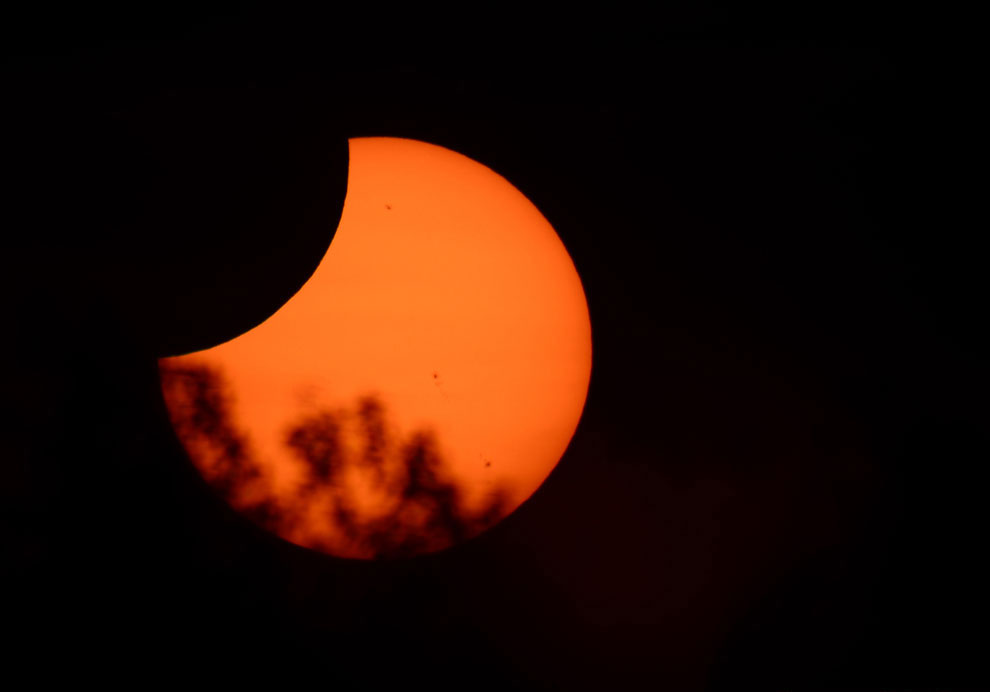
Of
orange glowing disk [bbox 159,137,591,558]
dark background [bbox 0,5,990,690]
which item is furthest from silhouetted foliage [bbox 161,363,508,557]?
dark background [bbox 0,5,990,690]

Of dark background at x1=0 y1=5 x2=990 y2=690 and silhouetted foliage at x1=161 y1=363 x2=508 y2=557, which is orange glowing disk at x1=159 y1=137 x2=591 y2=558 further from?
dark background at x1=0 y1=5 x2=990 y2=690

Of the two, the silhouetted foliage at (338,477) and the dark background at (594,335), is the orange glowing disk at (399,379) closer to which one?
the silhouetted foliage at (338,477)

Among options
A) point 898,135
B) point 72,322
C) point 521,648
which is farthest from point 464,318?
point 898,135

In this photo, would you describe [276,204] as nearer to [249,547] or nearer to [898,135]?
[249,547]

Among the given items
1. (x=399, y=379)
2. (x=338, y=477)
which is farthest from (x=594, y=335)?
(x=338, y=477)

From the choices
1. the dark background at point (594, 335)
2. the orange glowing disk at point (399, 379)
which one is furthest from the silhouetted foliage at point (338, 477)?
the dark background at point (594, 335)
